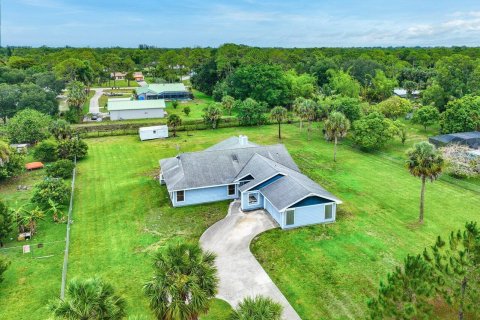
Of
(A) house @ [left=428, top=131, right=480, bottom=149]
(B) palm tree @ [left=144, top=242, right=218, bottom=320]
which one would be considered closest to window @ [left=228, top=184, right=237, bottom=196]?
(B) palm tree @ [left=144, top=242, right=218, bottom=320]

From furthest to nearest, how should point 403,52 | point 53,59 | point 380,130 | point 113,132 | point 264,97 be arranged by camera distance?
1. point 403,52
2. point 53,59
3. point 264,97
4. point 113,132
5. point 380,130

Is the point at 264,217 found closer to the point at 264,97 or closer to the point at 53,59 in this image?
the point at 264,97

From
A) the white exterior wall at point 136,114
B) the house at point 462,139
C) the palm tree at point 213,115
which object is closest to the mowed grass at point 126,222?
the palm tree at point 213,115

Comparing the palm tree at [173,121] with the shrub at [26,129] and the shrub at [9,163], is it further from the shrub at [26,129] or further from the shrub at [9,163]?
the shrub at [9,163]

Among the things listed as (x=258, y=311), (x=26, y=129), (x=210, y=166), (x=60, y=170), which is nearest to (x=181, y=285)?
(x=258, y=311)

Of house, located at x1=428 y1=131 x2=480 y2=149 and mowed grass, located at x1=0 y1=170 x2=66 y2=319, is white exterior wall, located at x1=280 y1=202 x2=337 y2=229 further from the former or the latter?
house, located at x1=428 y1=131 x2=480 y2=149

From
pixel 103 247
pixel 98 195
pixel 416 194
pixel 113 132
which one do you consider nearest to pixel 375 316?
pixel 103 247
